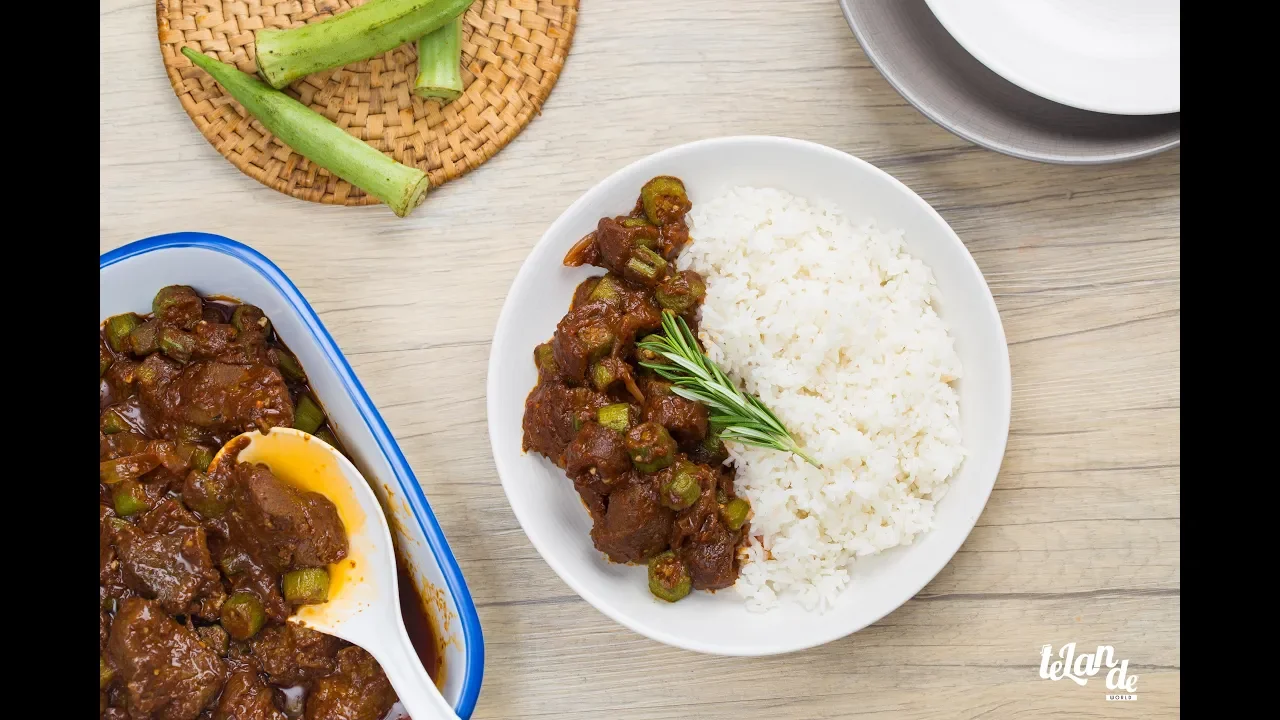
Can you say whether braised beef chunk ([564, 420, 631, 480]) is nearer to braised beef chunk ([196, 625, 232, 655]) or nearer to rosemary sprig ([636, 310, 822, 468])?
rosemary sprig ([636, 310, 822, 468])

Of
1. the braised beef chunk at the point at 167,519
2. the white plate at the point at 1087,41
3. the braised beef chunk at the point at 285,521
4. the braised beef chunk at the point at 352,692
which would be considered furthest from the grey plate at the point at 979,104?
the braised beef chunk at the point at 167,519

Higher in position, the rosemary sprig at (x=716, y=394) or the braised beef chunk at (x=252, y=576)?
the rosemary sprig at (x=716, y=394)

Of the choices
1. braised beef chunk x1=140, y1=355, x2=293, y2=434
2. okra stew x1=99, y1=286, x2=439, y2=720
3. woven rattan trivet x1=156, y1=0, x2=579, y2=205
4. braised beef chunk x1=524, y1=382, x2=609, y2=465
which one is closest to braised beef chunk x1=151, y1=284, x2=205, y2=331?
okra stew x1=99, y1=286, x2=439, y2=720

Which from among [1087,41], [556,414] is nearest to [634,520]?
[556,414]

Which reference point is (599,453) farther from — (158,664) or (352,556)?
(158,664)

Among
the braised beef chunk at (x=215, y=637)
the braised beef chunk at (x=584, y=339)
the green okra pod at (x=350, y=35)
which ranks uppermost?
the green okra pod at (x=350, y=35)

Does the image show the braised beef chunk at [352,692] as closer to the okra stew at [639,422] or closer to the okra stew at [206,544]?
the okra stew at [206,544]

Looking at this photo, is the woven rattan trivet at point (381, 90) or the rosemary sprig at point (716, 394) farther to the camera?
the woven rattan trivet at point (381, 90)
